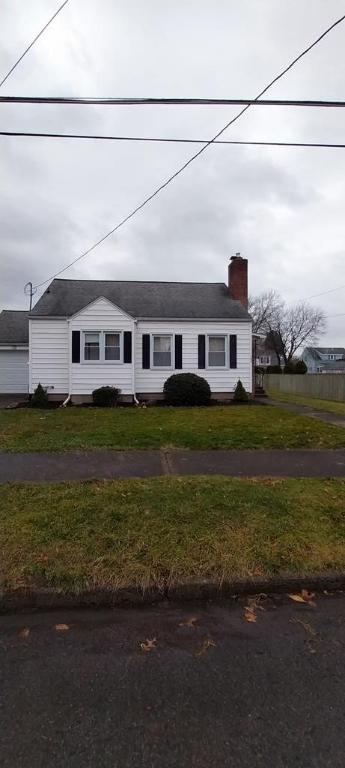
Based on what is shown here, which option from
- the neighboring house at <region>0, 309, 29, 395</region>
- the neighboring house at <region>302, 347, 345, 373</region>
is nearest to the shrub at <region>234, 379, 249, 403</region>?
the neighboring house at <region>0, 309, 29, 395</region>

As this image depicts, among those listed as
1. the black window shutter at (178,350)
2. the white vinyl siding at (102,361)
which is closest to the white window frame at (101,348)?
the white vinyl siding at (102,361)

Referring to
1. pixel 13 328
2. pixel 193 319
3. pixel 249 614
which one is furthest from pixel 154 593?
pixel 13 328

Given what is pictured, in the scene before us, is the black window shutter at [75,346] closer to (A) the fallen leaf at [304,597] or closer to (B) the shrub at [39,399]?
(B) the shrub at [39,399]

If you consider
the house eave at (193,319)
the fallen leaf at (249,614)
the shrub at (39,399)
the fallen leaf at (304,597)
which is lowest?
the fallen leaf at (304,597)

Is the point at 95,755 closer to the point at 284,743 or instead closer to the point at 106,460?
the point at 284,743

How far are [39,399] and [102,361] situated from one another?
8.39 feet

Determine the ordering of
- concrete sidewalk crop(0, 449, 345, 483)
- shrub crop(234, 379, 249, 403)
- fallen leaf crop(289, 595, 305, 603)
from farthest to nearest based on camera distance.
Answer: shrub crop(234, 379, 249, 403) < concrete sidewalk crop(0, 449, 345, 483) < fallen leaf crop(289, 595, 305, 603)

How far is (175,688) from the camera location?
7.98 feet

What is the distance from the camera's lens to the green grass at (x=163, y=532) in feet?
11.5

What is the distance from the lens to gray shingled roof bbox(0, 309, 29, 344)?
24.2 meters

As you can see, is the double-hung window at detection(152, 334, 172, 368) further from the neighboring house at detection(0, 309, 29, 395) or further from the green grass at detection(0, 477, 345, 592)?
the green grass at detection(0, 477, 345, 592)

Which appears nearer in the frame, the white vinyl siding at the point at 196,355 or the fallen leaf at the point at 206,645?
the fallen leaf at the point at 206,645

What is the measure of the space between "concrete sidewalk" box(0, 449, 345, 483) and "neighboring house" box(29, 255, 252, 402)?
9.42m

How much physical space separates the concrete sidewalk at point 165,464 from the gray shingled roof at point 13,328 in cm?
1786
